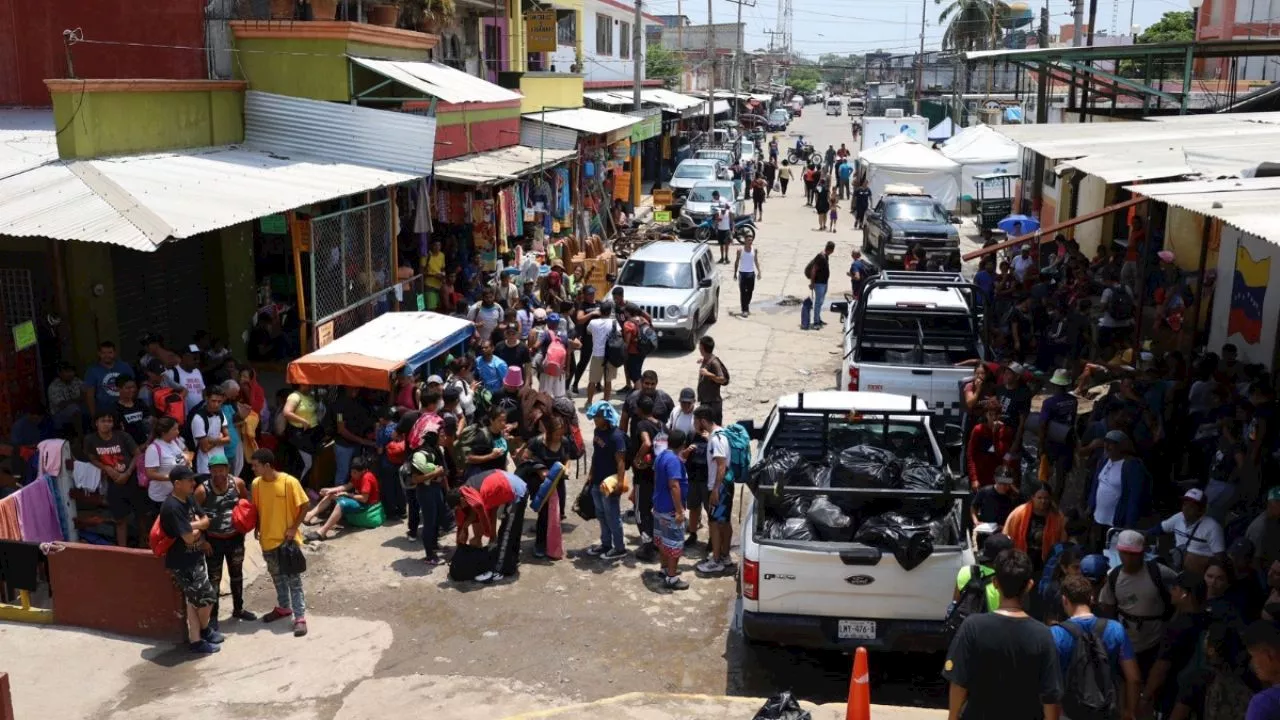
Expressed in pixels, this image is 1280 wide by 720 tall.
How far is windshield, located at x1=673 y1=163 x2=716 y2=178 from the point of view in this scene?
1555 inches

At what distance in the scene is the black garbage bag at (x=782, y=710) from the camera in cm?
700

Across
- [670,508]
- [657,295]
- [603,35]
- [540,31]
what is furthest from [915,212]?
[603,35]

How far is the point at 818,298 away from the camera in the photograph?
2203 centimetres

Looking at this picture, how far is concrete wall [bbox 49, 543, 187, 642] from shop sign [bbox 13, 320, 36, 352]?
3497 millimetres

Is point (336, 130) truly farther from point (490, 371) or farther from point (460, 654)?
point (460, 654)

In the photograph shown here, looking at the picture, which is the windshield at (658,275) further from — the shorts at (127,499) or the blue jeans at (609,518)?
the shorts at (127,499)

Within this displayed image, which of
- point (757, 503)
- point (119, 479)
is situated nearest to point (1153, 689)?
point (757, 503)

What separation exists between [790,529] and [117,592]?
5.27m

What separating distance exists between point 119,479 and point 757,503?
5.55m

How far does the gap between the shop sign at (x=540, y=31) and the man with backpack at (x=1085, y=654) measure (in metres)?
24.1

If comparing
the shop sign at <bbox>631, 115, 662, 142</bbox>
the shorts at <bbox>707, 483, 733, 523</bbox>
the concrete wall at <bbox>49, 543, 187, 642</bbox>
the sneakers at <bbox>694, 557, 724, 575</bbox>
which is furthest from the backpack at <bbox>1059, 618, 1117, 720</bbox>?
the shop sign at <bbox>631, 115, 662, 142</bbox>

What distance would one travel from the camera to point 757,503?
29.0 ft

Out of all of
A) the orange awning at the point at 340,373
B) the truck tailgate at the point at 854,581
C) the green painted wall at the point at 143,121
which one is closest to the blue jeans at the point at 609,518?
the orange awning at the point at 340,373

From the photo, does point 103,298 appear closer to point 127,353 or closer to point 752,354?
point 127,353
